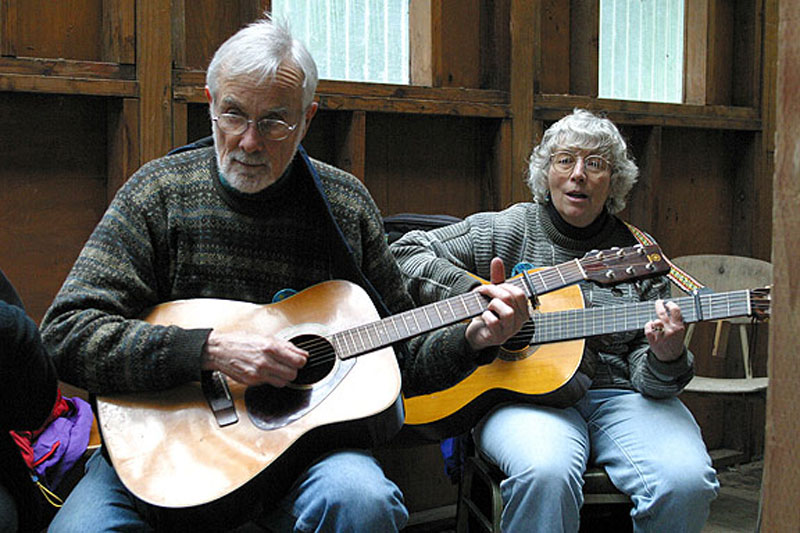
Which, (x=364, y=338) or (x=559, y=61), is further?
(x=559, y=61)

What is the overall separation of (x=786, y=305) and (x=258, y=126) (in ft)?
4.37

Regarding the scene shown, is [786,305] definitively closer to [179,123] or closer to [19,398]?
[19,398]

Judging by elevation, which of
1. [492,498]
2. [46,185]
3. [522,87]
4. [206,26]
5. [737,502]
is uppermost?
[206,26]

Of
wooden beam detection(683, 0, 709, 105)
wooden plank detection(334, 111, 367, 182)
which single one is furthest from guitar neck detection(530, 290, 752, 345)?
wooden beam detection(683, 0, 709, 105)

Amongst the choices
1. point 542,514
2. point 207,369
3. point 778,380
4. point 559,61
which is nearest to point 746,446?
point 559,61

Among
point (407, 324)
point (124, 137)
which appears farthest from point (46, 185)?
point (407, 324)

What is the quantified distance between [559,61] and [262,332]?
213 centimetres

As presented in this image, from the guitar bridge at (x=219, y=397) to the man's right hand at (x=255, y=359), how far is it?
0.04m

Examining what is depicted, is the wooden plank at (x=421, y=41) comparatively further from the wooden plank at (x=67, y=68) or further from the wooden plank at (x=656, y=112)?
the wooden plank at (x=67, y=68)

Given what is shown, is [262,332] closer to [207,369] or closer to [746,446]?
[207,369]

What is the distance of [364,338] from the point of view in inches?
72.0

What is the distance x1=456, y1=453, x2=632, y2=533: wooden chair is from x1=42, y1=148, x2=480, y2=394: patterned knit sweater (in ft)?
1.20

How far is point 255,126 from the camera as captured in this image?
189 cm

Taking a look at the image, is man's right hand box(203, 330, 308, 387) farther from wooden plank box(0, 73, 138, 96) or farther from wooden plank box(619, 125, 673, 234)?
wooden plank box(619, 125, 673, 234)
